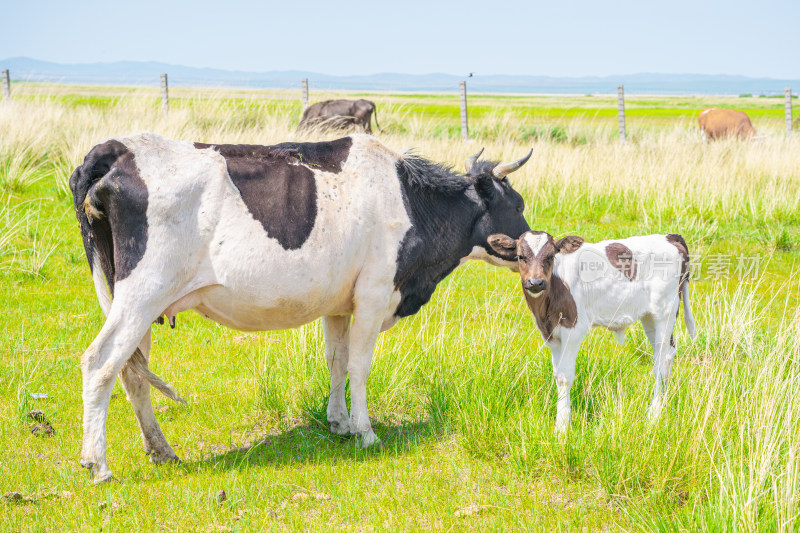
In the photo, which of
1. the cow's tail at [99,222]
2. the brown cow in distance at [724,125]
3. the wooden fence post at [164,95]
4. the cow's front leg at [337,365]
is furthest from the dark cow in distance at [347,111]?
the cow's tail at [99,222]

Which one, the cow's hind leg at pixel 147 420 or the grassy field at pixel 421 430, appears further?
the cow's hind leg at pixel 147 420

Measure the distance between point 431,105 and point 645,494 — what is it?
51.3m

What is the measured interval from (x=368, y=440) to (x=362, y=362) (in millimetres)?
602

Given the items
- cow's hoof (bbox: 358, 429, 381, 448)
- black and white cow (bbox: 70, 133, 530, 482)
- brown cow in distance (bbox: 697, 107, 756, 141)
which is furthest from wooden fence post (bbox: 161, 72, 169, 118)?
cow's hoof (bbox: 358, 429, 381, 448)

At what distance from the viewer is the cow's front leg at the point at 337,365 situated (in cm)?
638

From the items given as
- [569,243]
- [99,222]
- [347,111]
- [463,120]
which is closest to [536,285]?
[569,243]

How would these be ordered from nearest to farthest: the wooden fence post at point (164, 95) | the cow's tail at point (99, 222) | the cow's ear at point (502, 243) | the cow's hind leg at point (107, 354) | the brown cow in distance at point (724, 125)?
the cow's hind leg at point (107, 354) → the cow's tail at point (99, 222) → the cow's ear at point (502, 243) → the wooden fence post at point (164, 95) → the brown cow in distance at point (724, 125)

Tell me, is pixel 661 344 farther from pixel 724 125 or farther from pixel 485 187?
pixel 724 125

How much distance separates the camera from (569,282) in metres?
6.01

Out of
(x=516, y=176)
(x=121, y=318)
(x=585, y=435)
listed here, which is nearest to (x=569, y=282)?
(x=585, y=435)

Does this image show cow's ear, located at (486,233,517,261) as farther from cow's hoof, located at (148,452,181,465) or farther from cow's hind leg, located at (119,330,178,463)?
cow's hoof, located at (148,452,181,465)

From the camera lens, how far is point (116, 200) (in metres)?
5.07

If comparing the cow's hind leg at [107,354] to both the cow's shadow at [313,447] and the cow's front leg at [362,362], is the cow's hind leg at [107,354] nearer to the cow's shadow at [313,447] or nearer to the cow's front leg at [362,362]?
the cow's shadow at [313,447]

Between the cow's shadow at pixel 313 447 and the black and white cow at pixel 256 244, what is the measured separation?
13 centimetres
